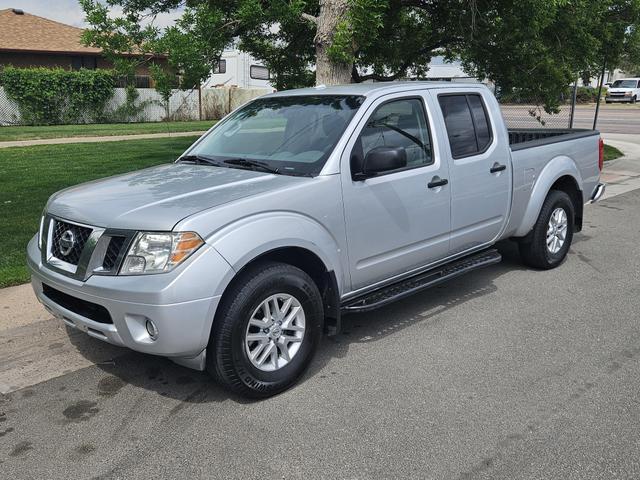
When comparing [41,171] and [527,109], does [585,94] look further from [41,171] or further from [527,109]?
[41,171]

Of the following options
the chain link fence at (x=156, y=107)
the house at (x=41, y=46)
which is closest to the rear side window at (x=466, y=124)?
the chain link fence at (x=156, y=107)

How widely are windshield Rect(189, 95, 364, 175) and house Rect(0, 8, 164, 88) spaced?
82.6 feet

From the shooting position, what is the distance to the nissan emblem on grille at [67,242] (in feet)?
12.2

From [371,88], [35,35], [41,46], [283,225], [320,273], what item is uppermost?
[35,35]

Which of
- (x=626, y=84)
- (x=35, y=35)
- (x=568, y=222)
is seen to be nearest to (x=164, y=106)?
(x=35, y=35)

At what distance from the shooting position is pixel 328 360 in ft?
14.2

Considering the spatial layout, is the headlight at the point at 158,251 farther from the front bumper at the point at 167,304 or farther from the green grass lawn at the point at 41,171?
the green grass lawn at the point at 41,171

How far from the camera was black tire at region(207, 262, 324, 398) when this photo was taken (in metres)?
3.51

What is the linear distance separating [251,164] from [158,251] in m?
1.23

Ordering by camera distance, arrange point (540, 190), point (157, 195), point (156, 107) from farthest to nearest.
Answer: point (156, 107) → point (540, 190) → point (157, 195)

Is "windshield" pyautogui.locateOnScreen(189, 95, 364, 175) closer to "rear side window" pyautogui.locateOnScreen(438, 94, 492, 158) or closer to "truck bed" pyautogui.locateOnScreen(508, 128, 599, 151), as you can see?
"rear side window" pyautogui.locateOnScreen(438, 94, 492, 158)

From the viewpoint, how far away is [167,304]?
129 inches

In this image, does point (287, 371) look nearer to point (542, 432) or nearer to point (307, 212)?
point (307, 212)

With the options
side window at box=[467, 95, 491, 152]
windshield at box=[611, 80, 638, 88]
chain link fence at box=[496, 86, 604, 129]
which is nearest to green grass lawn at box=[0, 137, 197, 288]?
side window at box=[467, 95, 491, 152]
